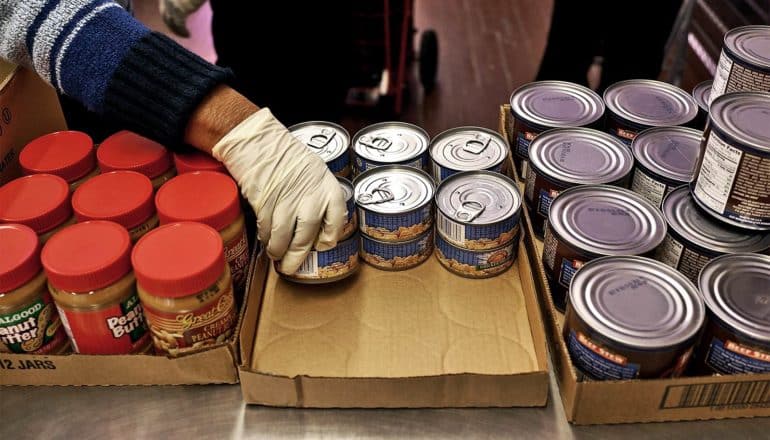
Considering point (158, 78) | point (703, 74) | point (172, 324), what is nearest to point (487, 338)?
point (172, 324)

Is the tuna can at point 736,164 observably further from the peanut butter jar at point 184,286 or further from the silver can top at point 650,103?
the peanut butter jar at point 184,286

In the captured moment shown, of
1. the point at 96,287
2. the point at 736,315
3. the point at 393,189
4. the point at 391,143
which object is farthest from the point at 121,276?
the point at 736,315

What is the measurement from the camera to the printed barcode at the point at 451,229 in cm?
118

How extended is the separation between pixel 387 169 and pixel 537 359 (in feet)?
→ 1.45

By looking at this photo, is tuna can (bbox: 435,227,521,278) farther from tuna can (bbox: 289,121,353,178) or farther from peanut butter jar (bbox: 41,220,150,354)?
peanut butter jar (bbox: 41,220,150,354)

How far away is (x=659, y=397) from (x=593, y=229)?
0.27 meters

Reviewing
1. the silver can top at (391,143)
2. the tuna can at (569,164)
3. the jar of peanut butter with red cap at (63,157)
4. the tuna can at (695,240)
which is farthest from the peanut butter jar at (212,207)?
the tuna can at (695,240)

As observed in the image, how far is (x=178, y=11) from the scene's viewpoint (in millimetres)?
1999

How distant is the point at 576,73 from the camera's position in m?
2.52

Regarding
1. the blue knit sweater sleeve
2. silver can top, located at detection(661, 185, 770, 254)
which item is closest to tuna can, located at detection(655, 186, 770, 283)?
silver can top, located at detection(661, 185, 770, 254)

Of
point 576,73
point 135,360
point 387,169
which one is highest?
point 387,169

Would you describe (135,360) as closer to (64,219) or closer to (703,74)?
(64,219)

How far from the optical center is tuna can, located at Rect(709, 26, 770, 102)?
116 centimetres

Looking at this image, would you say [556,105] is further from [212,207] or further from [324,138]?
[212,207]
